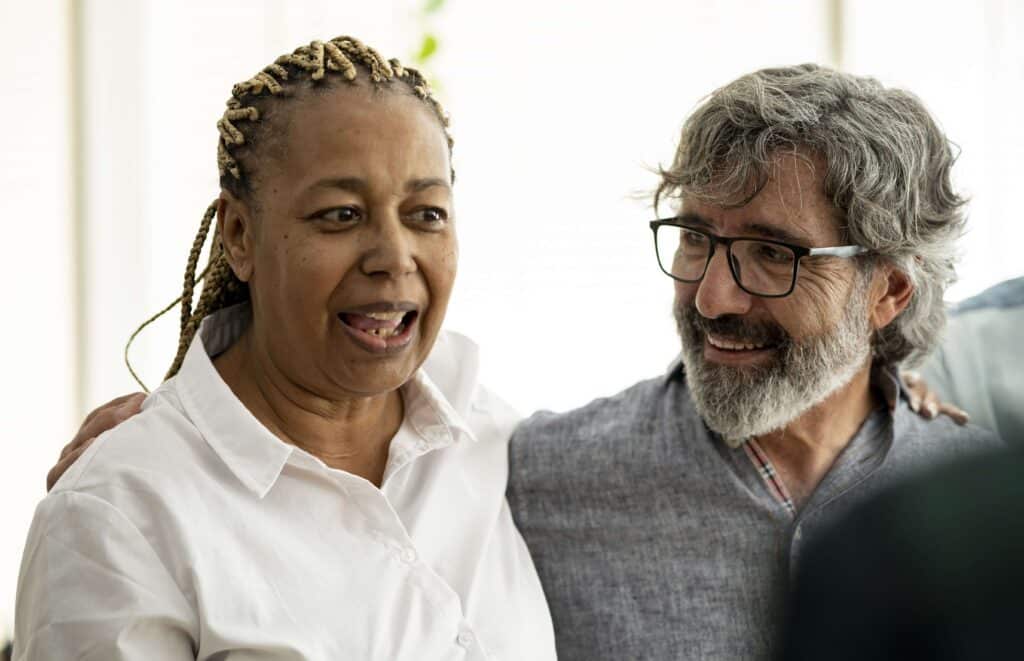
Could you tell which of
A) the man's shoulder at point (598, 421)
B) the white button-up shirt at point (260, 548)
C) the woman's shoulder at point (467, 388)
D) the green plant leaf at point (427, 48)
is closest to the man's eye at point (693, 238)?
the man's shoulder at point (598, 421)

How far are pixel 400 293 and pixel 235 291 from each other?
0.34 meters

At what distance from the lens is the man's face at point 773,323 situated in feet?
6.84

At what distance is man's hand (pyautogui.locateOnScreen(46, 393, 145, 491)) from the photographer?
5.66ft

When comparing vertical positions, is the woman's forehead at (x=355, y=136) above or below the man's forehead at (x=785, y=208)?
above

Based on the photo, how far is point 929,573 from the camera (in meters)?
0.68

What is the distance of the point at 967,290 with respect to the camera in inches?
145

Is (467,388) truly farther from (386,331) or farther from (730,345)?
(730,345)

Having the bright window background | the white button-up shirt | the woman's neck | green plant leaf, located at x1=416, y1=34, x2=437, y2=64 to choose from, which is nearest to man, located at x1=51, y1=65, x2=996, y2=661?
the white button-up shirt

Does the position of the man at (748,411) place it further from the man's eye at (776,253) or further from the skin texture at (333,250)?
the skin texture at (333,250)

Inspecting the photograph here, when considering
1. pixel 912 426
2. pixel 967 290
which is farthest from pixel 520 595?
pixel 967 290

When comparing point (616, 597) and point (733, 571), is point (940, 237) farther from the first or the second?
point (616, 597)

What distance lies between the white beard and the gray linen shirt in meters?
0.07

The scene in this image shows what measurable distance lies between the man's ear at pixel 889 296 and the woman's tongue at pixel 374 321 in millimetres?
940

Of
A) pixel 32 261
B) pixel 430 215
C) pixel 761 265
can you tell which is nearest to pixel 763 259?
pixel 761 265
